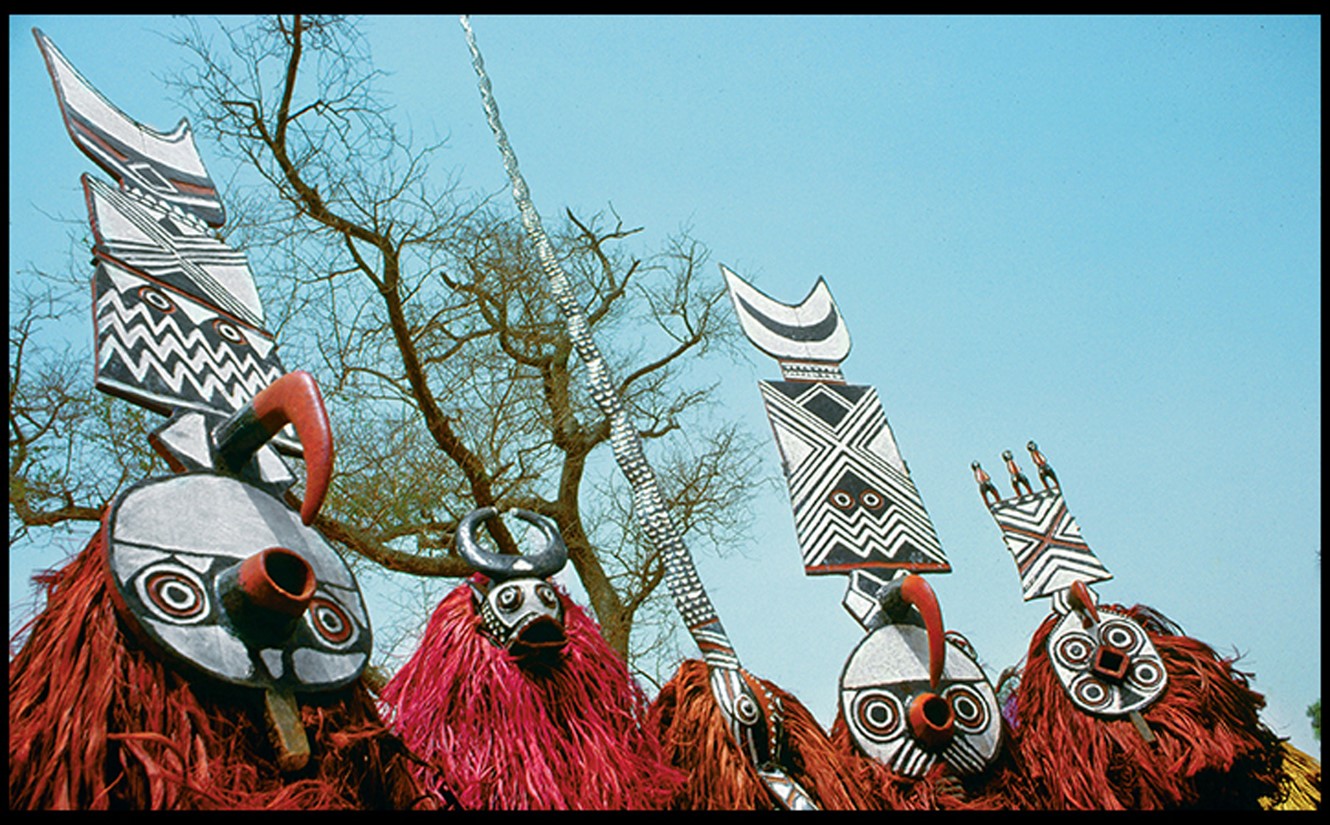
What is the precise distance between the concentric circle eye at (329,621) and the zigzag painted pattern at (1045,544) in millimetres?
2423

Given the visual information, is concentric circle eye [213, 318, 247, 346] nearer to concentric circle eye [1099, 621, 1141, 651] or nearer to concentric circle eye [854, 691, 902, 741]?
concentric circle eye [854, 691, 902, 741]

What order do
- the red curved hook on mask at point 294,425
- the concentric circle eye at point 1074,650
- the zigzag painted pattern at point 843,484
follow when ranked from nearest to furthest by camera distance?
the red curved hook on mask at point 294,425
the zigzag painted pattern at point 843,484
the concentric circle eye at point 1074,650

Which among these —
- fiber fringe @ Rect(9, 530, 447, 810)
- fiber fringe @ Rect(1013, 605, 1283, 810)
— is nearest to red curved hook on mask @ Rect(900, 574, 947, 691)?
fiber fringe @ Rect(1013, 605, 1283, 810)

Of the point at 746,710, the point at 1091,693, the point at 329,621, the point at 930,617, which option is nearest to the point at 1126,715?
the point at 1091,693

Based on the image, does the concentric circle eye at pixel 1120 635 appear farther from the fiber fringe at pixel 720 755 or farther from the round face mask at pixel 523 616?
the round face mask at pixel 523 616

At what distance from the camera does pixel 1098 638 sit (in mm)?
3607

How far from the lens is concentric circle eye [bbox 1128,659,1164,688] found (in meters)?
3.51

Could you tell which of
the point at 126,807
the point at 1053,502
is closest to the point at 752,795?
the point at 126,807

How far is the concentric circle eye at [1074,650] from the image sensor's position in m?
3.58

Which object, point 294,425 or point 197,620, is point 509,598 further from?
point 197,620

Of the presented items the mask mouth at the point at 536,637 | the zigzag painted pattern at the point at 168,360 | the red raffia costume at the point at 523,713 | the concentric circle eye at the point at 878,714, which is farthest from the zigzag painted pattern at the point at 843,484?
the zigzag painted pattern at the point at 168,360

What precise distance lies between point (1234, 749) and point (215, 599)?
281 centimetres

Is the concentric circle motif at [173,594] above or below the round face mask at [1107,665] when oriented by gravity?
below

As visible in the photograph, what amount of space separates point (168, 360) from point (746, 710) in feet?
5.00
